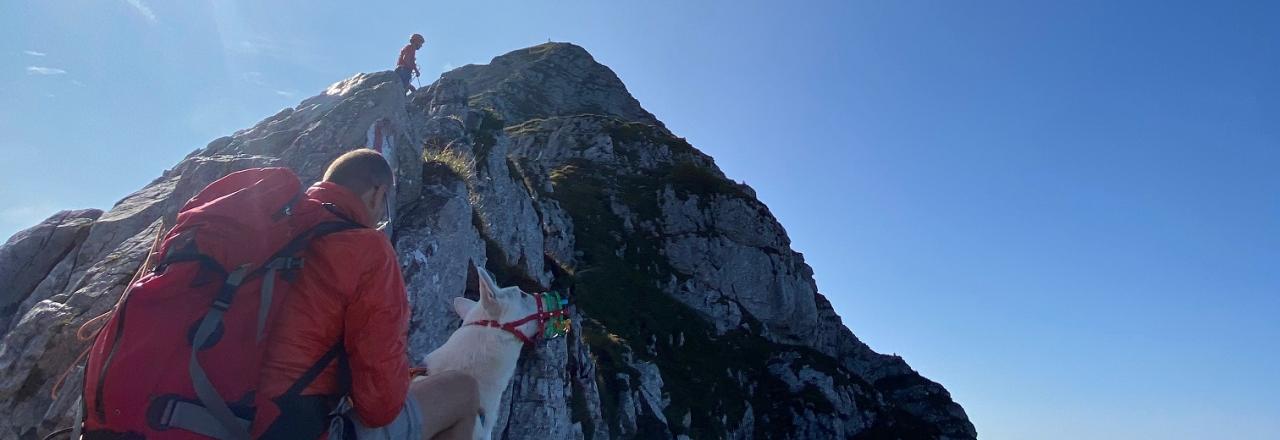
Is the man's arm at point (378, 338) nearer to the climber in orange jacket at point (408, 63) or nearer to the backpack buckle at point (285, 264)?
the backpack buckle at point (285, 264)

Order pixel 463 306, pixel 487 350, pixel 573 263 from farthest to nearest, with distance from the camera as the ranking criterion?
pixel 573 263 → pixel 463 306 → pixel 487 350

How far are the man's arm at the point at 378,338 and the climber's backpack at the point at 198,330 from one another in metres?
0.39

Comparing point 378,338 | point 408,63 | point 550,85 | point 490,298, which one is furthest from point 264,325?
point 550,85

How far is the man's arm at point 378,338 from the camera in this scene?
405 centimetres

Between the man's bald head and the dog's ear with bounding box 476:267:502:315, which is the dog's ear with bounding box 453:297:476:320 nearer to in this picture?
the dog's ear with bounding box 476:267:502:315

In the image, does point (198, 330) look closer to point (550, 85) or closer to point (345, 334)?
point (345, 334)

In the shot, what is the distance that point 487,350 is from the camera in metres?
5.88

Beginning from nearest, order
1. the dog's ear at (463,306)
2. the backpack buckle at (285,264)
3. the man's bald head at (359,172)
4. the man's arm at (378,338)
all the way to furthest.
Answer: the backpack buckle at (285,264) → the man's arm at (378,338) → the man's bald head at (359,172) → the dog's ear at (463,306)

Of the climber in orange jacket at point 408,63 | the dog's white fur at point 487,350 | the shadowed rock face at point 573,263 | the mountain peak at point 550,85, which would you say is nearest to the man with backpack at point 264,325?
the dog's white fur at point 487,350

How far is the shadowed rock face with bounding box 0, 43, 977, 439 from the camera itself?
8.86 metres

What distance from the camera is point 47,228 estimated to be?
9.23 meters

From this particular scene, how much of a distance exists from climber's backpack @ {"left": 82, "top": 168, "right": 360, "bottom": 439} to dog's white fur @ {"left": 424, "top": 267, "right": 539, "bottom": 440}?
2036 millimetres

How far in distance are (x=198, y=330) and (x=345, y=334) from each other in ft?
2.55

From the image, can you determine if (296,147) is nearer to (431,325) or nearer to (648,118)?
(431,325)
